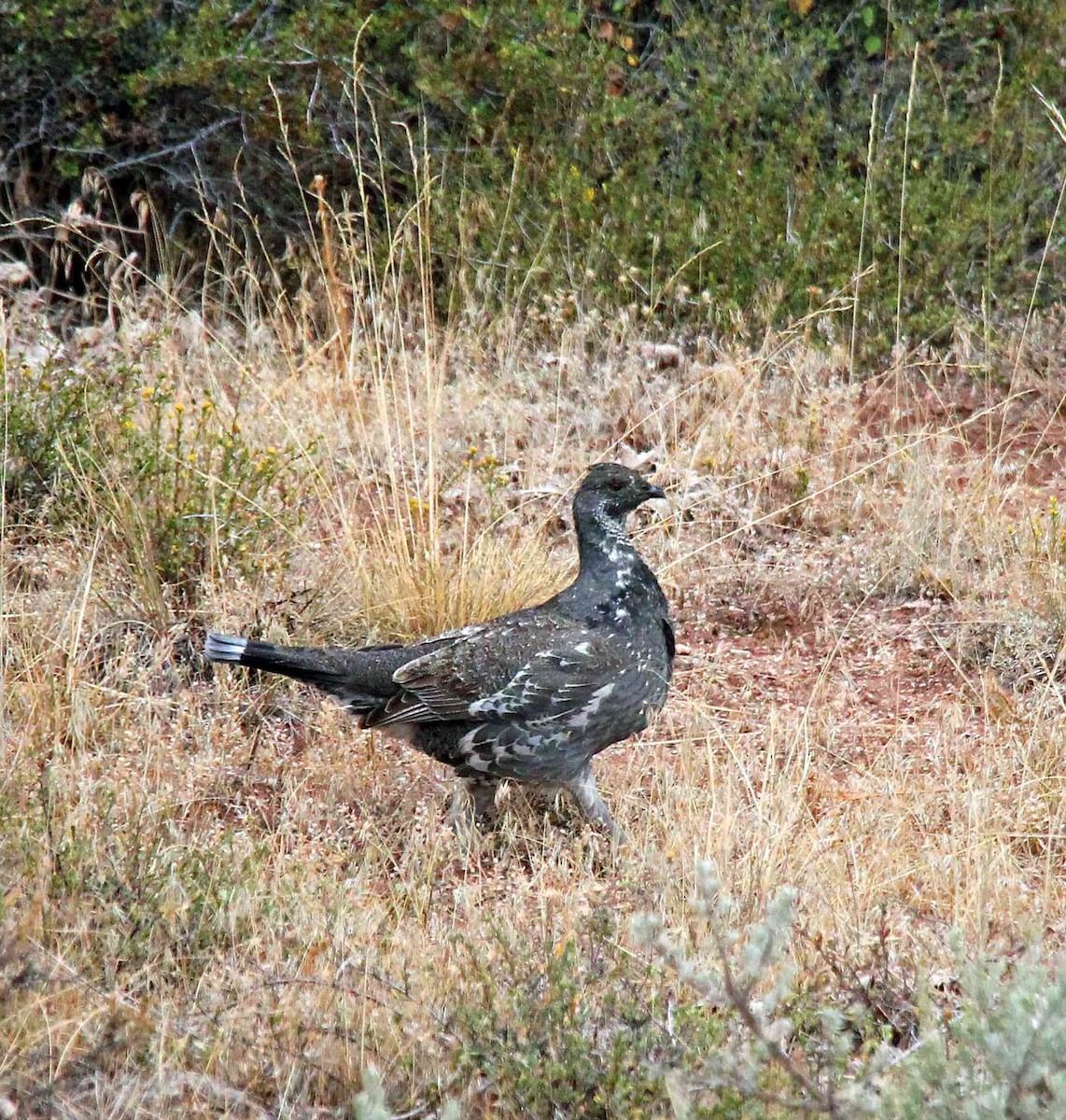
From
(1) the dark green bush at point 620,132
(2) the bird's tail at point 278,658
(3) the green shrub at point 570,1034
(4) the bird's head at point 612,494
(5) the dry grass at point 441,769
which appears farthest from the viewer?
(1) the dark green bush at point 620,132

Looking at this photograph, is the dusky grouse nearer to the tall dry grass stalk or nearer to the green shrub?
the tall dry grass stalk

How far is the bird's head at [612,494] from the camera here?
18.1 ft

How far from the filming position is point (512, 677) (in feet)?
16.7

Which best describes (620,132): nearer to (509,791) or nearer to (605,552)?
(605,552)

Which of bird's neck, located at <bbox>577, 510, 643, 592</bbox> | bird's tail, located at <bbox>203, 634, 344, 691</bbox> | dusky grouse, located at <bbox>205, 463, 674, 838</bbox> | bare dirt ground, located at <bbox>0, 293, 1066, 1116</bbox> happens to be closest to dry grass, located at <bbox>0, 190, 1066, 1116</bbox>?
bare dirt ground, located at <bbox>0, 293, 1066, 1116</bbox>

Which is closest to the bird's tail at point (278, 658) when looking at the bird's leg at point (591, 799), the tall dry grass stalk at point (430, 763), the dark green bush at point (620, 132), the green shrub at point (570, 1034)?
the tall dry grass stalk at point (430, 763)

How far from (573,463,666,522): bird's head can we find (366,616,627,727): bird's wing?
483mm

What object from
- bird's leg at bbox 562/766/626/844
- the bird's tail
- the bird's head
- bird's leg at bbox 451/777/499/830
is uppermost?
the bird's head

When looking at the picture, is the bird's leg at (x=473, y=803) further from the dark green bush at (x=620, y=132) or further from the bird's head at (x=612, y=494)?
the dark green bush at (x=620, y=132)

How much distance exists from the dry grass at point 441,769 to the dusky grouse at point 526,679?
267 millimetres

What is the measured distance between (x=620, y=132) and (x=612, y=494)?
13.9 feet

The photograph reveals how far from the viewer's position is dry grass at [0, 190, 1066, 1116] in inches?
151

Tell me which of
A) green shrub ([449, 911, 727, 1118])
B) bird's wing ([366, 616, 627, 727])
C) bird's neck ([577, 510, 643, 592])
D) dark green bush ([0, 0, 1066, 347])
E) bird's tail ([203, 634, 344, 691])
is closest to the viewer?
green shrub ([449, 911, 727, 1118])

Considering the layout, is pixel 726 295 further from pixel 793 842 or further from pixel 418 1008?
pixel 418 1008
